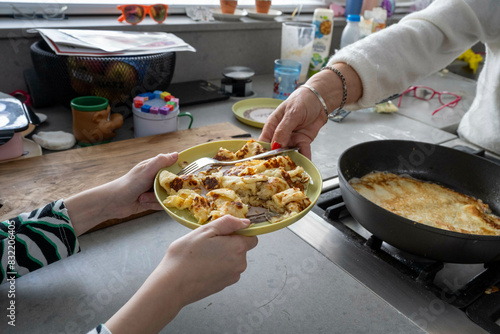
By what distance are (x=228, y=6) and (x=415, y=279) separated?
143cm

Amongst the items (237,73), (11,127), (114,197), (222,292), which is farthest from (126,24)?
(222,292)

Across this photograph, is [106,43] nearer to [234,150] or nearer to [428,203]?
[234,150]

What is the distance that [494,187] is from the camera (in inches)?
35.8

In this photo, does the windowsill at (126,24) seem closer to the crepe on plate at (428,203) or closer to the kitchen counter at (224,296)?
the kitchen counter at (224,296)

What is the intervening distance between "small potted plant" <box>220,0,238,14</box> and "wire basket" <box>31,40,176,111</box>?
0.61 meters

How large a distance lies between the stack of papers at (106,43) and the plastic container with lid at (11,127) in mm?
197

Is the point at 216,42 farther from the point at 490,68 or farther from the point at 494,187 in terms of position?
the point at 494,187

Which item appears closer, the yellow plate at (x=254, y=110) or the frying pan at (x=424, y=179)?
the frying pan at (x=424, y=179)

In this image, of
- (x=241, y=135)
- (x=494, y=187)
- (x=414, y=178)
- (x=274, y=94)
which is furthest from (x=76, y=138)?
(x=494, y=187)

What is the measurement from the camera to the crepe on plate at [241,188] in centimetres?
65

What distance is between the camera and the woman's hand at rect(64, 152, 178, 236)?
71cm

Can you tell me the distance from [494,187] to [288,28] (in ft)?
3.44

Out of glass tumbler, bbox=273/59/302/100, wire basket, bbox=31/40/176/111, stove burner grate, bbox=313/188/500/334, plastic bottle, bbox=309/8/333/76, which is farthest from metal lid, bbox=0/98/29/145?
plastic bottle, bbox=309/8/333/76

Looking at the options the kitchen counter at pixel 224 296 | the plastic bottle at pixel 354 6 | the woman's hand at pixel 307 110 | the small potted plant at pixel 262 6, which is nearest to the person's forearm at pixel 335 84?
the woman's hand at pixel 307 110
